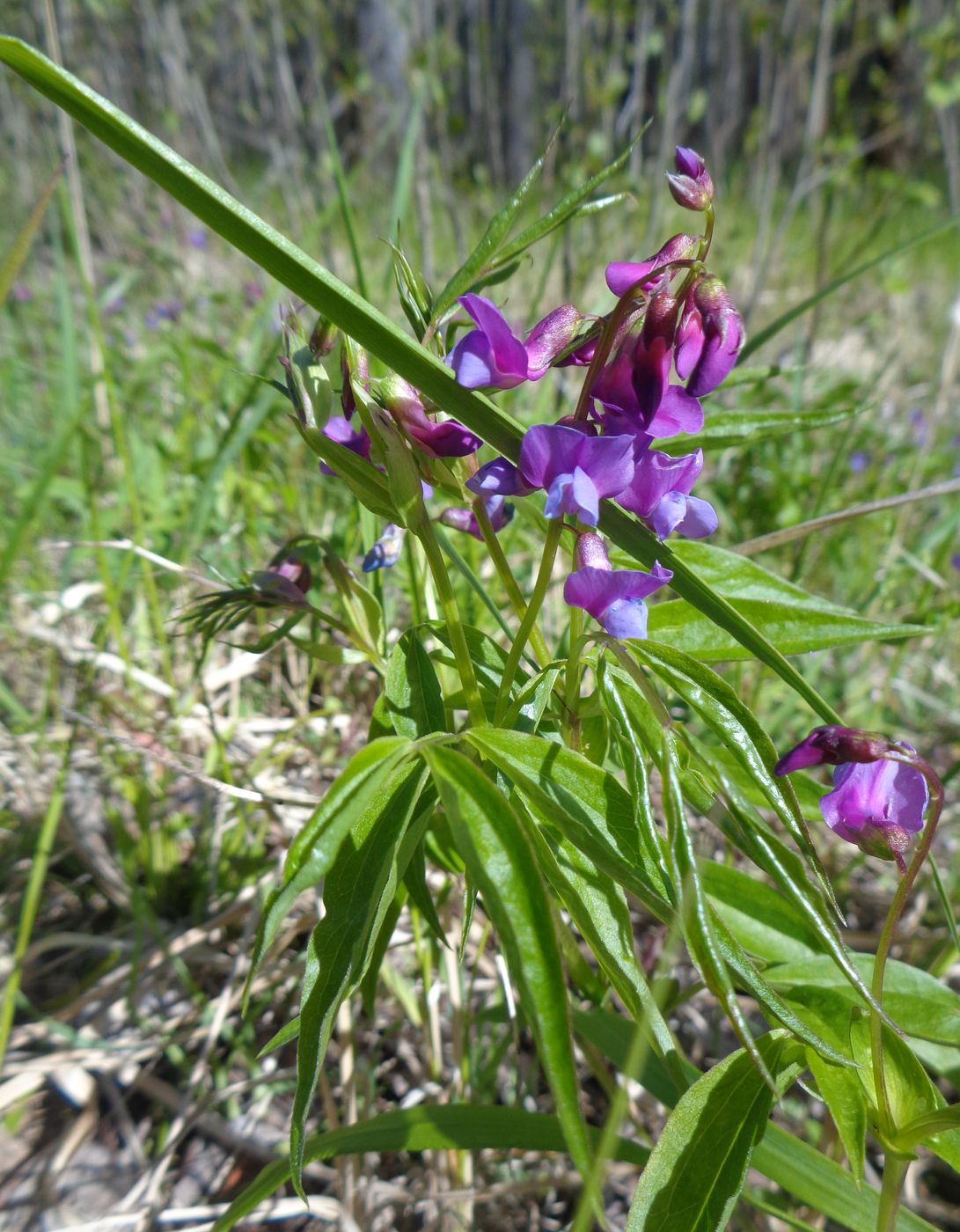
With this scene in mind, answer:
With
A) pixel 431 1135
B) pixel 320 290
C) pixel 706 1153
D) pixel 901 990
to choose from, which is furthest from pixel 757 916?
pixel 320 290

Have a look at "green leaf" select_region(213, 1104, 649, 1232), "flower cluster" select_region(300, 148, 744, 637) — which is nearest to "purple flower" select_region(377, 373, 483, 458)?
"flower cluster" select_region(300, 148, 744, 637)

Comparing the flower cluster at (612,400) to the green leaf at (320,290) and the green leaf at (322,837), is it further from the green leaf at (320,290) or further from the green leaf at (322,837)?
the green leaf at (322,837)

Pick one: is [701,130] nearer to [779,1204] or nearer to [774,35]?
[774,35]

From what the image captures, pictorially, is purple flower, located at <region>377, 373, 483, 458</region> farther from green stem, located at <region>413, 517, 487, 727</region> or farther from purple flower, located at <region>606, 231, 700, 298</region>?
purple flower, located at <region>606, 231, 700, 298</region>

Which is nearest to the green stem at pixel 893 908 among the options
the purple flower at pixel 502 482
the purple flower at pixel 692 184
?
the purple flower at pixel 502 482

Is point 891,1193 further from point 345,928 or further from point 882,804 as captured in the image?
point 345,928

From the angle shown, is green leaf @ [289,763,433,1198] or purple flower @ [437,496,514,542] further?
purple flower @ [437,496,514,542]
